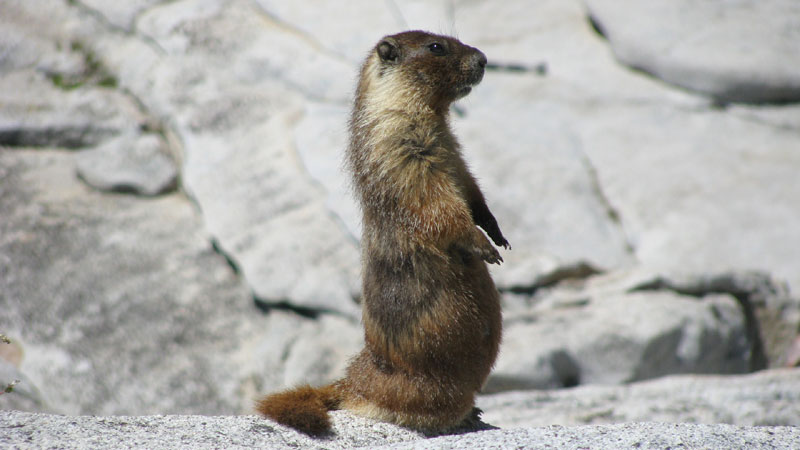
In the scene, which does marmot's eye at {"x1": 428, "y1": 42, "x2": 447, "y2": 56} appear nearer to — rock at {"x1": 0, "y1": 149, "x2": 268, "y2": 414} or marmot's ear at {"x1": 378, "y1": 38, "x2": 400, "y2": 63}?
marmot's ear at {"x1": 378, "y1": 38, "x2": 400, "y2": 63}

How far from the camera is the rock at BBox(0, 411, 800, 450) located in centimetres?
363

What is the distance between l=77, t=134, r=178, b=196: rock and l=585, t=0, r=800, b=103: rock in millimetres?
6904

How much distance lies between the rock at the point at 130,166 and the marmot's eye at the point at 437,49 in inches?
261

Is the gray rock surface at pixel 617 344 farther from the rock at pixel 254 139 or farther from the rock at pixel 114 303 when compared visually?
the rock at pixel 114 303

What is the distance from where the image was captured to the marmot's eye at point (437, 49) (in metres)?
4.85

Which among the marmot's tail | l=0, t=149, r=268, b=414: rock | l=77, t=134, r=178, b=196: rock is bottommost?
l=0, t=149, r=268, b=414: rock

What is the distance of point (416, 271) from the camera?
4.37 metres

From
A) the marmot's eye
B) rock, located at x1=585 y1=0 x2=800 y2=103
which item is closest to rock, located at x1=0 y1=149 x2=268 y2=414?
the marmot's eye

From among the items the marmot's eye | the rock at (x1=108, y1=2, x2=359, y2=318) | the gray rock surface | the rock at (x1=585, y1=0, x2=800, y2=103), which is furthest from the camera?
the rock at (x1=585, y1=0, x2=800, y2=103)

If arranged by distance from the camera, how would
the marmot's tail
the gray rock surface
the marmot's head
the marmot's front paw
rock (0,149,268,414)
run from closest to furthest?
the marmot's front paw
the marmot's tail
the marmot's head
the gray rock surface
rock (0,149,268,414)

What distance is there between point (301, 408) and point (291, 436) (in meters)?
0.22

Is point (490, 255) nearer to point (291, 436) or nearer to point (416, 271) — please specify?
point (416, 271)

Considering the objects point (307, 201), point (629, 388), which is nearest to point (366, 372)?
point (629, 388)

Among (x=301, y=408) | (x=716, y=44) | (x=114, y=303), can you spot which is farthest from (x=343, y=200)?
(x=716, y=44)
